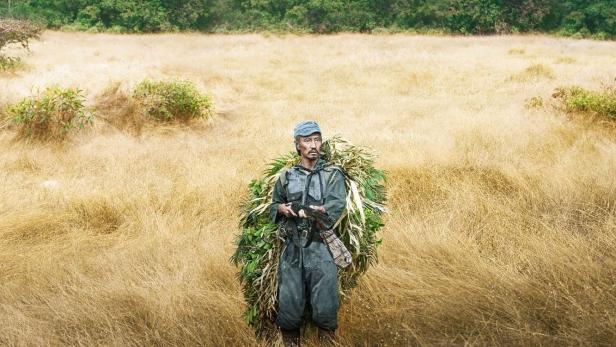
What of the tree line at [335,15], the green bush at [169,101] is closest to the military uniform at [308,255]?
the green bush at [169,101]

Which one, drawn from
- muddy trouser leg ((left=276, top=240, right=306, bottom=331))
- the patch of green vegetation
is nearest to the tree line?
the patch of green vegetation

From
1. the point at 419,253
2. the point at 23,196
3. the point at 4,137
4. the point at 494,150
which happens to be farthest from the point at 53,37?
the point at 419,253

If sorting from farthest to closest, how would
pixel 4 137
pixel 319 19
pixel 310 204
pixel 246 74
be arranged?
pixel 319 19 → pixel 246 74 → pixel 4 137 → pixel 310 204

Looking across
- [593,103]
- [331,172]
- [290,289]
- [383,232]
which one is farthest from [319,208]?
[593,103]

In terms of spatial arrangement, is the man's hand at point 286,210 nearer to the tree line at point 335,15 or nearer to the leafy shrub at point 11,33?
the leafy shrub at point 11,33

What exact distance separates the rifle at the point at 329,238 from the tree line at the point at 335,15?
1300 inches

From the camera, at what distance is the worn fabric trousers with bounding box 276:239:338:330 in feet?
9.25

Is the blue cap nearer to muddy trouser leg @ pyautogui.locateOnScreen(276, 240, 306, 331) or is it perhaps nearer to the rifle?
the rifle

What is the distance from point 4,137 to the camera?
9.18m

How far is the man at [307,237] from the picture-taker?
282cm

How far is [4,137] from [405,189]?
7.09m

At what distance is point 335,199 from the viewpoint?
280 cm

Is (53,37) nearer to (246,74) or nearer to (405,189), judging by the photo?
(246,74)

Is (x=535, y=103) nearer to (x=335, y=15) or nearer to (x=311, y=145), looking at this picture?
(x=311, y=145)
